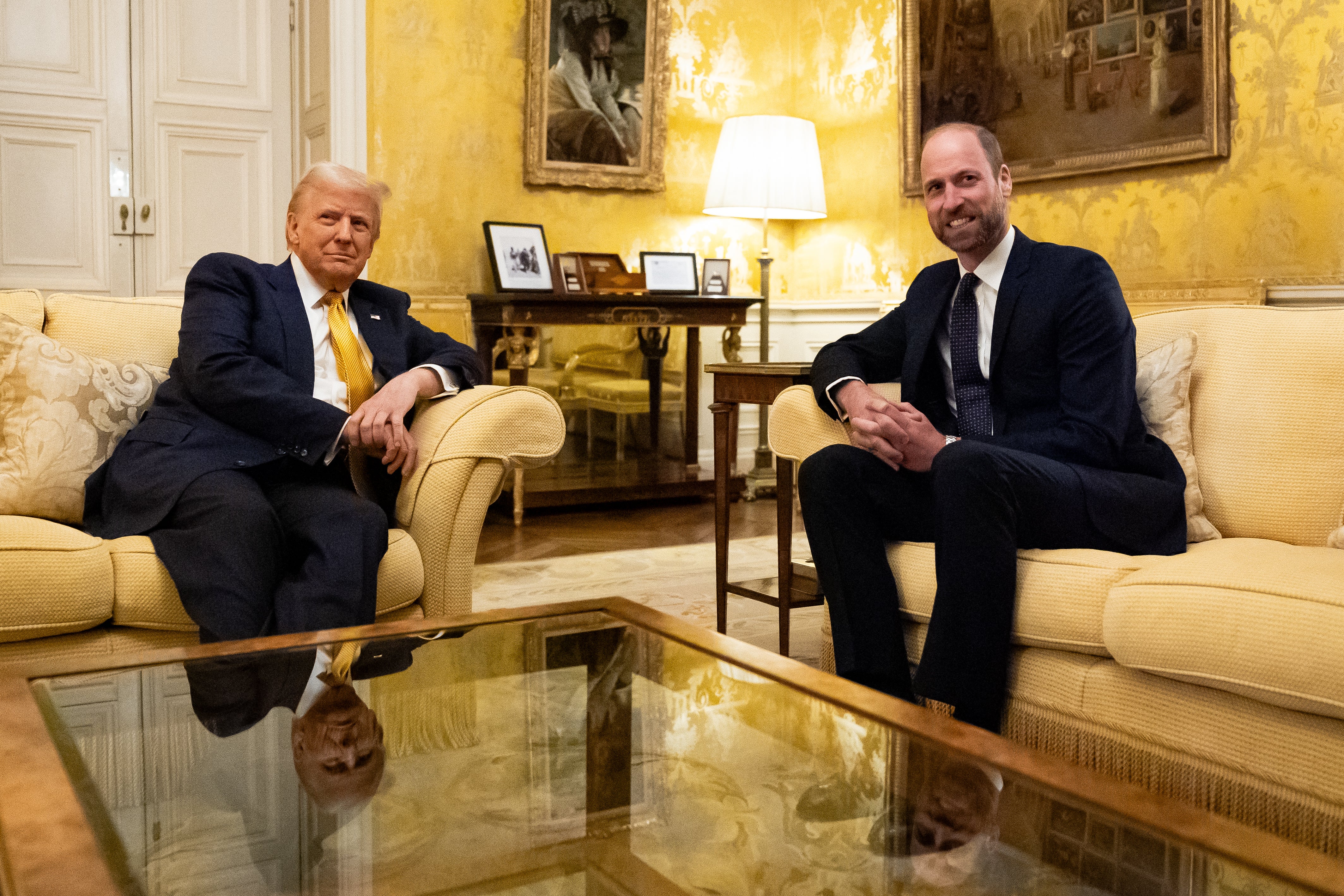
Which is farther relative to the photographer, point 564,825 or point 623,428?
point 623,428

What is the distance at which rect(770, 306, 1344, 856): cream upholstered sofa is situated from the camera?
5.39ft

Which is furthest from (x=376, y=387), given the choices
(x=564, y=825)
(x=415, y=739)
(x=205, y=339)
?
(x=564, y=825)

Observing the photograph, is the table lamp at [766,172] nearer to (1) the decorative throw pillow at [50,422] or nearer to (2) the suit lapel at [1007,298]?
(2) the suit lapel at [1007,298]

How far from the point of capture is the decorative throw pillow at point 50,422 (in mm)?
2312

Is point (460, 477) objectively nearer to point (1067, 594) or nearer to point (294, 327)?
point (294, 327)

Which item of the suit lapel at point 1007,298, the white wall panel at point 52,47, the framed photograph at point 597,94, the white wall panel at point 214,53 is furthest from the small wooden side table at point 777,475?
the white wall panel at point 52,47

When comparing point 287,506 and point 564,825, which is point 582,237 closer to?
point 287,506

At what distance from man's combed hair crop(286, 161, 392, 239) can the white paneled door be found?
2.71m

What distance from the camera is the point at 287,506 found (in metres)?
2.31

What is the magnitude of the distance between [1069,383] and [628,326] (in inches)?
130

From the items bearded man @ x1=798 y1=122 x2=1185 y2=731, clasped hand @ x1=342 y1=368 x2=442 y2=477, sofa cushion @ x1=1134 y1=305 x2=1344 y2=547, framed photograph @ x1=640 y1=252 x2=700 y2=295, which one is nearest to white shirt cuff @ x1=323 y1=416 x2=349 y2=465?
clasped hand @ x1=342 y1=368 x2=442 y2=477

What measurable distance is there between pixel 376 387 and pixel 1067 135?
124 inches

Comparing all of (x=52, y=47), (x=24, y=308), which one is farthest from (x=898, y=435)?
(x=52, y=47)

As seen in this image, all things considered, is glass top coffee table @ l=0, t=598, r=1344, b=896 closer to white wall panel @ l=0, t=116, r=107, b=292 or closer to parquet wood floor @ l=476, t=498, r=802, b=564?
parquet wood floor @ l=476, t=498, r=802, b=564
